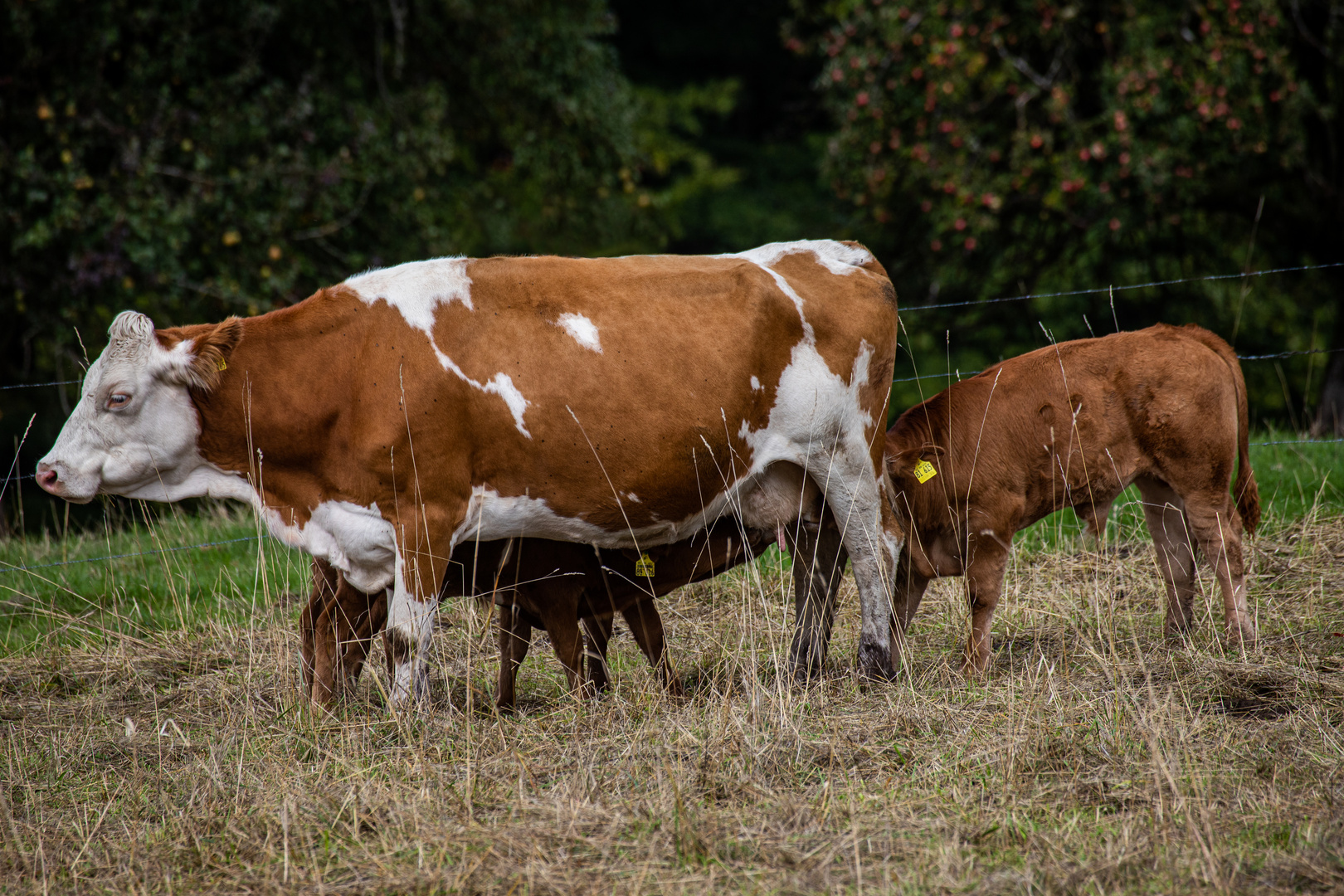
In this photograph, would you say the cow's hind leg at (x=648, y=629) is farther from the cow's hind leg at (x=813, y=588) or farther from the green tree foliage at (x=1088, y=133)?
the green tree foliage at (x=1088, y=133)

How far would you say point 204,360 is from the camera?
452cm

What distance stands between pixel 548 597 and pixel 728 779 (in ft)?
5.28

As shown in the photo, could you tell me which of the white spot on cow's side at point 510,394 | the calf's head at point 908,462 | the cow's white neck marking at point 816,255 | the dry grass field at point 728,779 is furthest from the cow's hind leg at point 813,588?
the white spot on cow's side at point 510,394

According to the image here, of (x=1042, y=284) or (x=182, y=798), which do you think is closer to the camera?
(x=182, y=798)

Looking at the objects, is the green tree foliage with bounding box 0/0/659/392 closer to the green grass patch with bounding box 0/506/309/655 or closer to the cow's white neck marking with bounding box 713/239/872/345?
the green grass patch with bounding box 0/506/309/655

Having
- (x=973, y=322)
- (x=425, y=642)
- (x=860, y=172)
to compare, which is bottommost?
(x=973, y=322)

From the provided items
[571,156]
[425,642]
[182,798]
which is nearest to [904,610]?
[425,642]

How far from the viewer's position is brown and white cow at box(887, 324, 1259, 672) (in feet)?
17.9

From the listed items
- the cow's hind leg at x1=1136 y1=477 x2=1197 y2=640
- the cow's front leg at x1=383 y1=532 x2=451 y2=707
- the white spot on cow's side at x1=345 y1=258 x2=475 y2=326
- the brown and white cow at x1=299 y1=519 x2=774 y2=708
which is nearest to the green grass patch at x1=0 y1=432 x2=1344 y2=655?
the cow's hind leg at x1=1136 y1=477 x2=1197 y2=640

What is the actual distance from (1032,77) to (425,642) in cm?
816

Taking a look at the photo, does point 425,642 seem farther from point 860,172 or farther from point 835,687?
point 860,172

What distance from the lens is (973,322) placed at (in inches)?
509

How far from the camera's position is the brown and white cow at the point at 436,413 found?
4438 mm

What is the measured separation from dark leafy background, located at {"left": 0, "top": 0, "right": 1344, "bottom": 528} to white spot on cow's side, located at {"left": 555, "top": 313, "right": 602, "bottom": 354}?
4256 mm
